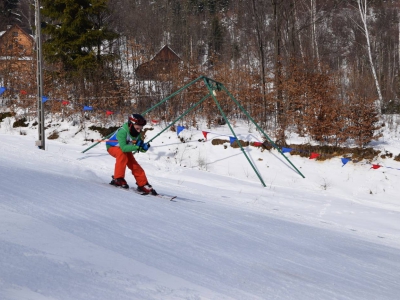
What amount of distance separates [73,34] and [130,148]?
14.9 metres

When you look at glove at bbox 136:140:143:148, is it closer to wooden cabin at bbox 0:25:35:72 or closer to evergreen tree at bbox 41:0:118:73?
evergreen tree at bbox 41:0:118:73

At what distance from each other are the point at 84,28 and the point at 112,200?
1677cm

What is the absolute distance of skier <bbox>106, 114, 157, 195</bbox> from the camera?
751 centimetres

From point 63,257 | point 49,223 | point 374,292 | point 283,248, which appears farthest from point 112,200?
point 374,292

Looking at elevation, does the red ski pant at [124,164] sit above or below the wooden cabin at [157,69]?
below

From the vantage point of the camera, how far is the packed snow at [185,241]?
113 inches

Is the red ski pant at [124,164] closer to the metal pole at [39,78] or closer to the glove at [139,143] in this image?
the glove at [139,143]

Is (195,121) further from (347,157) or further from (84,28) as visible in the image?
(84,28)

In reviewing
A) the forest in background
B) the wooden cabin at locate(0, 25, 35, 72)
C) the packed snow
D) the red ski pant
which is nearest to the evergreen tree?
the forest in background

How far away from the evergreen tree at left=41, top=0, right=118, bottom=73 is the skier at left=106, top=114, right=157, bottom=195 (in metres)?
13.2

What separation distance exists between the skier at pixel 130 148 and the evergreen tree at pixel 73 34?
13.2 metres

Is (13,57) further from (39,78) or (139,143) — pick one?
(139,143)

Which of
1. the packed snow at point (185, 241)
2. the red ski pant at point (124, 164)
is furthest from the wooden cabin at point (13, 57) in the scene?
the red ski pant at point (124, 164)

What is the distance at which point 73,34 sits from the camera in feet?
67.6
